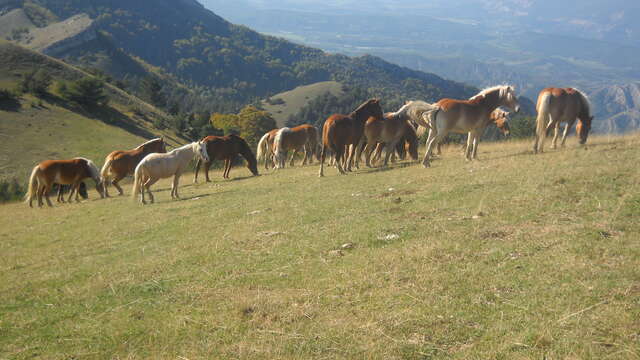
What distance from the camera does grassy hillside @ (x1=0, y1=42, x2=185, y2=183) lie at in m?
51.0

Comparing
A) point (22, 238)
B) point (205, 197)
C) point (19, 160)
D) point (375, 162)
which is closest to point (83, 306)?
point (22, 238)

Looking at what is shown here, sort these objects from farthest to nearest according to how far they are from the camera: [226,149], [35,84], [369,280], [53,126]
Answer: [35,84]
[53,126]
[226,149]
[369,280]

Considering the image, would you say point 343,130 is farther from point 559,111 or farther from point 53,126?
point 53,126

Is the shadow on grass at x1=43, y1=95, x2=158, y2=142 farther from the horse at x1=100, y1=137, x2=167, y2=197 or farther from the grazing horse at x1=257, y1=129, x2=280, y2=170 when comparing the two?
the horse at x1=100, y1=137, x2=167, y2=197

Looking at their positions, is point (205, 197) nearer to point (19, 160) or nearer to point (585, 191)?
point (585, 191)

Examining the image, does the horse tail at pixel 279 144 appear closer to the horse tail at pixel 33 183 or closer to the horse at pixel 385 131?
the horse at pixel 385 131

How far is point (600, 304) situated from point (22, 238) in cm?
1461

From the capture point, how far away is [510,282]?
18.6 feet

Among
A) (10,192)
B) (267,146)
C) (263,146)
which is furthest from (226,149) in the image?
(10,192)

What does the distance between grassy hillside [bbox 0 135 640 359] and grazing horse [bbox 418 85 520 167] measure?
13.7ft

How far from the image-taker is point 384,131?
19.6 meters

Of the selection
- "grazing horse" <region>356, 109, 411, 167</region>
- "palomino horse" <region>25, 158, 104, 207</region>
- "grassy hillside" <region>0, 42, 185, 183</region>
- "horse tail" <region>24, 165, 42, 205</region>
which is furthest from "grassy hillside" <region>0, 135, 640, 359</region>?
"grassy hillside" <region>0, 42, 185, 183</region>

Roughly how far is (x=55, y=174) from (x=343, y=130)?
12.4m

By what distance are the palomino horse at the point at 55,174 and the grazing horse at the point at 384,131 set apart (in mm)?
12036
